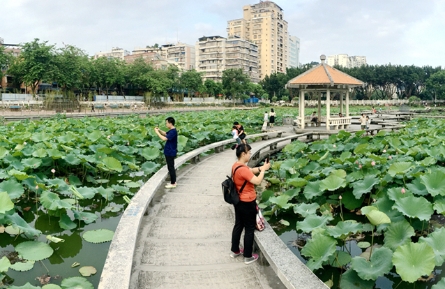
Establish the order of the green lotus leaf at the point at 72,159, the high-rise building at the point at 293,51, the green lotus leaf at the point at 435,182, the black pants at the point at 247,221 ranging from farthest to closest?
1. the high-rise building at the point at 293,51
2. the green lotus leaf at the point at 72,159
3. the green lotus leaf at the point at 435,182
4. the black pants at the point at 247,221

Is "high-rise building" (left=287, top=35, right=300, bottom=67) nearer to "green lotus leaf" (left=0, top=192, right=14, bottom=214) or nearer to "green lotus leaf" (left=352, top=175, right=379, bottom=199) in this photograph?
"green lotus leaf" (left=352, top=175, right=379, bottom=199)

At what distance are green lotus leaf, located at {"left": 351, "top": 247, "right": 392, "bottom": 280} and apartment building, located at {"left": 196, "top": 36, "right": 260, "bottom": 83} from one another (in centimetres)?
8215

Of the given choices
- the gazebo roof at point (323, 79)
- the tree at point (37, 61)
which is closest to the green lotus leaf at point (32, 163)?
the gazebo roof at point (323, 79)

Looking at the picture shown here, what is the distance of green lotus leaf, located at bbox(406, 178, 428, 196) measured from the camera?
178 inches

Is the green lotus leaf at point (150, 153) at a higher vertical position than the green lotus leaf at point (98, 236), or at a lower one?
higher

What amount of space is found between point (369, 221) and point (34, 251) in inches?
148

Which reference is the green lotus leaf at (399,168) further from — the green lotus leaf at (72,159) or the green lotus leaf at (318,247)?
the green lotus leaf at (72,159)

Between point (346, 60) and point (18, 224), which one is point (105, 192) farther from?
point (346, 60)

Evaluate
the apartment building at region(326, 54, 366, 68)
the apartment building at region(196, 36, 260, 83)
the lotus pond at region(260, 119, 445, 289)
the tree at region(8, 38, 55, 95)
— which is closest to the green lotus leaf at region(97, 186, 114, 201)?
the lotus pond at region(260, 119, 445, 289)

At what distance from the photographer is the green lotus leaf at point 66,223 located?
4534mm

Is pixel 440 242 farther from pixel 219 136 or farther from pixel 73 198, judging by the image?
pixel 219 136

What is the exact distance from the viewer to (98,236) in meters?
4.41

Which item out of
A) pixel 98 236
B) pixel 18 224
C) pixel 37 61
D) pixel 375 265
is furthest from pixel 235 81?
pixel 375 265

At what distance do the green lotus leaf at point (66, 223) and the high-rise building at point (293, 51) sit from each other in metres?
116
